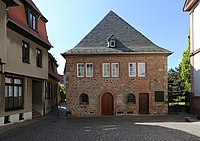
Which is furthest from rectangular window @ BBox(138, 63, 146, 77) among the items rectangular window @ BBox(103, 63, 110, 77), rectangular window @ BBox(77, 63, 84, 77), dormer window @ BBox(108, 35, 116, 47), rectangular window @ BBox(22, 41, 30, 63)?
rectangular window @ BBox(22, 41, 30, 63)

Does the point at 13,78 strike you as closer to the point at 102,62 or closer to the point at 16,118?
the point at 16,118

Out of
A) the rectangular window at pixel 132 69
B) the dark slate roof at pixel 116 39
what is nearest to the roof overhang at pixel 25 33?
the dark slate roof at pixel 116 39

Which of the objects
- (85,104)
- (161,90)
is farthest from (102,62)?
(161,90)

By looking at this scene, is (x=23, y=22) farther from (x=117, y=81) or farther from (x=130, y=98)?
(x=130, y=98)

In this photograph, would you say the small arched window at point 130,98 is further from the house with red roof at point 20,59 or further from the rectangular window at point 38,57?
the rectangular window at point 38,57

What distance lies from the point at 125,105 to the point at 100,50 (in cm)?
549

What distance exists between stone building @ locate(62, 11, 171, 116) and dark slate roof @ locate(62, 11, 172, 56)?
91 mm

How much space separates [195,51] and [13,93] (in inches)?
654

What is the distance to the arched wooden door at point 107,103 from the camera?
26.9m

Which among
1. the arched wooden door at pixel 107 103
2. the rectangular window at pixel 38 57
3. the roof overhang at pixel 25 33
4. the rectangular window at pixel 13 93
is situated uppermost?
the roof overhang at pixel 25 33

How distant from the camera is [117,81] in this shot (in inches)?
1062

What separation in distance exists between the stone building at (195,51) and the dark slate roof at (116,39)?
2.71 m

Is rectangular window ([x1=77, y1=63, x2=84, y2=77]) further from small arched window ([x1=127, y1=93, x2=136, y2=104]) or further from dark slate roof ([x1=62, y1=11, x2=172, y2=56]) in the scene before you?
small arched window ([x1=127, y1=93, x2=136, y2=104])

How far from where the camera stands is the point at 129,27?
30250 millimetres
